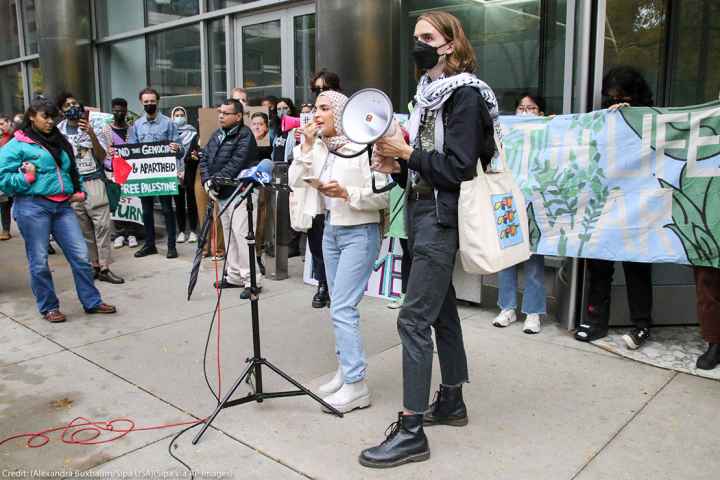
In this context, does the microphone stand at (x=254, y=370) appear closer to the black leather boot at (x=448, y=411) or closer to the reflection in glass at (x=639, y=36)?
the black leather boot at (x=448, y=411)

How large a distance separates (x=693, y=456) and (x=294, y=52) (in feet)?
24.1

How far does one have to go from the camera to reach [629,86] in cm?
489

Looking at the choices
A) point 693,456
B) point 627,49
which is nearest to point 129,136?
point 627,49

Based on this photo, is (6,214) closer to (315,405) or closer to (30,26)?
(30,26)

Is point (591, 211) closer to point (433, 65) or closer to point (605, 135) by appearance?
point (605, 135)

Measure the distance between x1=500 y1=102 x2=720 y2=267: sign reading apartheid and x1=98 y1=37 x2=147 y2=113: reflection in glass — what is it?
8.80m

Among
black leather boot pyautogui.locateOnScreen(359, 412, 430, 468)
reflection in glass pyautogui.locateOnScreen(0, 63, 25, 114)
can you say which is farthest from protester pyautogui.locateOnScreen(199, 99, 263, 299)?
reflection in glass pyautogui.locateOnScreen(0, 63, 25, 114)

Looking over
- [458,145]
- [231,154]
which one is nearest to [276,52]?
[231,154]

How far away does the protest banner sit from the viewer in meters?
9.10

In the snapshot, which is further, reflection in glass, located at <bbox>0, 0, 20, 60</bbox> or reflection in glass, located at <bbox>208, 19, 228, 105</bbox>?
reflection in glass, located at <bbox>0, 0, 20, 60</bbox>

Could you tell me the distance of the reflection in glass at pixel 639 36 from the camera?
559 centimetres

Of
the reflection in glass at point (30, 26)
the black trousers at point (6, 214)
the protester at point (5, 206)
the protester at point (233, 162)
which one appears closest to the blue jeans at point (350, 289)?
the protester at point (233, 162)

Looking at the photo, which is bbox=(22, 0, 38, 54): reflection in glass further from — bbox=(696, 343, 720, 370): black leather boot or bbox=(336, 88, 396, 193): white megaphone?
bbox=(696, 343, 720, 370): black leather boot

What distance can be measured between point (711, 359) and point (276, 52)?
22.9 feet
